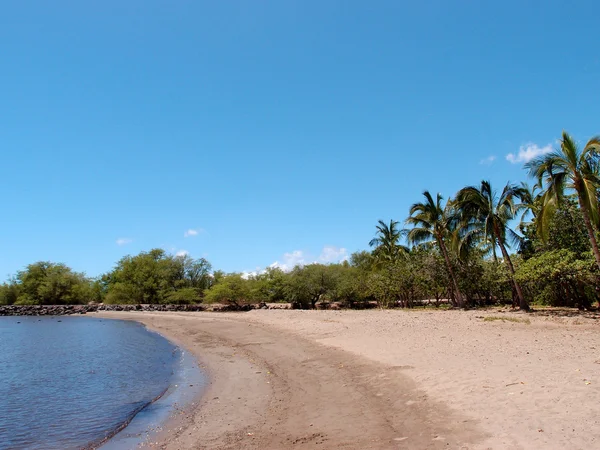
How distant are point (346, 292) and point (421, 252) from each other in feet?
44.5

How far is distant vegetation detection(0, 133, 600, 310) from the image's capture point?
67.3ft

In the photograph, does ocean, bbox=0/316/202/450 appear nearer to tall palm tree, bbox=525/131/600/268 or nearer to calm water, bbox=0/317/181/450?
calm water, bbox=0/317/181/450

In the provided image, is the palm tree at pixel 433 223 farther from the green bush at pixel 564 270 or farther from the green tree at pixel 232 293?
the green tree at pixel 232 293

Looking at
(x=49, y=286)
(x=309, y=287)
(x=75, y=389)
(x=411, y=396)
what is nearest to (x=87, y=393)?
(x=75, y=389)

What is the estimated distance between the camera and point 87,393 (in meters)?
12.6

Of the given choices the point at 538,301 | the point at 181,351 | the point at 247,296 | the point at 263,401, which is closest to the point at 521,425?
the point at 263,401

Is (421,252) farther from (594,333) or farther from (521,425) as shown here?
(521,425)

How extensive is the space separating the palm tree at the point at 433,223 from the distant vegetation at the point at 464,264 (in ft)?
0.31

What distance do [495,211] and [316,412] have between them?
82.7 feet

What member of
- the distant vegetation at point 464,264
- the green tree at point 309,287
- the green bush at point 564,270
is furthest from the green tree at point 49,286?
the green bush at point 564,270

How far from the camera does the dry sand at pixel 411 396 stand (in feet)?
19.9

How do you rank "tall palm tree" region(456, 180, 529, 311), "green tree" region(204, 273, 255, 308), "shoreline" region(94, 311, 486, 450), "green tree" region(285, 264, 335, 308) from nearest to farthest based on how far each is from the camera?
"shoreline" region(94, 311, 486, 450) → "tall palm tree" region(456, 180, 529, 311) → "green tree" region(285, 264, 335, 308) → "green tree" region(204, 273, 255, 308)

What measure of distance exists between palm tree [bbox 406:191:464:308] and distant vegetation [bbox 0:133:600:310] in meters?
0.09

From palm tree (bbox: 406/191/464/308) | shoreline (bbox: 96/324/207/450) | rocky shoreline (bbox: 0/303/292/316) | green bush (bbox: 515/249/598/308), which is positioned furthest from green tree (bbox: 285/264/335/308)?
shoreline (bbox: 96/324/207/450)
